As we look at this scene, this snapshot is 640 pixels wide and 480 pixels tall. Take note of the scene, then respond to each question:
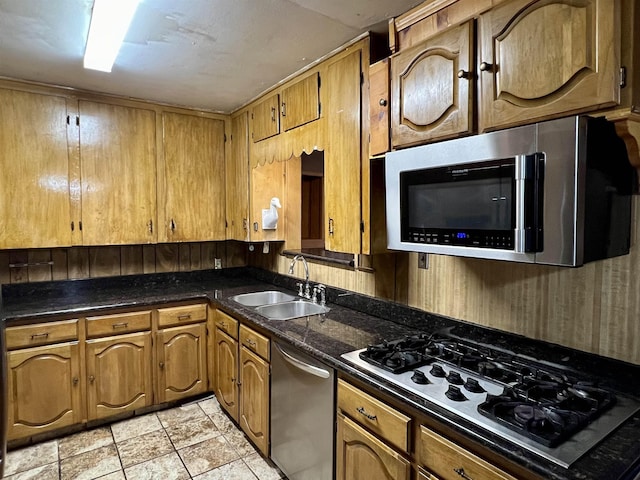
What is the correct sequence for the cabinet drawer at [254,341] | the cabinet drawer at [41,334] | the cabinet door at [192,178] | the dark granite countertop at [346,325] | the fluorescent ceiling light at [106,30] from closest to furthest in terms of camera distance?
the dark granite countertop at [346,325], the fluorescent ceiling light at [106,30], the cabinet drawer at [254,341], the cabinet drawer at [41,334], the cabinet door at [192,178]

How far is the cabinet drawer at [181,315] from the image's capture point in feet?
9.30

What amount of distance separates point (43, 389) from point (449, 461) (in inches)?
98.7

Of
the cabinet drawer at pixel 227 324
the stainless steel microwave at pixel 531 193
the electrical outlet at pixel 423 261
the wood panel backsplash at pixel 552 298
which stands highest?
the stainless steel microwave at pixel 531 193

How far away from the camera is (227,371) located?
8.93 ft

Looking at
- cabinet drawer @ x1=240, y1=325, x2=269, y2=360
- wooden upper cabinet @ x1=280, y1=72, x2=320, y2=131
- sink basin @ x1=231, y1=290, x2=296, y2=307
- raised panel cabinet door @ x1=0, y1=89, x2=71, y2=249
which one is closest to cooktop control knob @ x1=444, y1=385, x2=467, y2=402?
cabinet drawer @ x1=240, y1=325, x2=269, y2=360

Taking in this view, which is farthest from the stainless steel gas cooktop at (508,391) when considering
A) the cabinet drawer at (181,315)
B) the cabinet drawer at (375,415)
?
the cabinet drawer at (181,315)

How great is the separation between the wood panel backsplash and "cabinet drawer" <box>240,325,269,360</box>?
918 mm

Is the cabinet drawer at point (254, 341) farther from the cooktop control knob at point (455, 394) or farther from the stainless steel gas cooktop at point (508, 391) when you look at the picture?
the cooktop control knob at point (455, 394)

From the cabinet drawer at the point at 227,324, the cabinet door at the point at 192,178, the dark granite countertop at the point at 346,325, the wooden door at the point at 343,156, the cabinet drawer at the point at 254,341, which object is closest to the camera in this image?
the dark granite countertop at the point at 346,325

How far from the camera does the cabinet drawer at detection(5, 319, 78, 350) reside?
7.85 feet

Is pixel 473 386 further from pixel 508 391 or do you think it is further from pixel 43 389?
pixel 43 389

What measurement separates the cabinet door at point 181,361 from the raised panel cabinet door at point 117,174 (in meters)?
0.78

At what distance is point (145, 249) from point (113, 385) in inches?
43.8

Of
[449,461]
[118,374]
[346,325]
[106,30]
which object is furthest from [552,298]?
[118,374]
